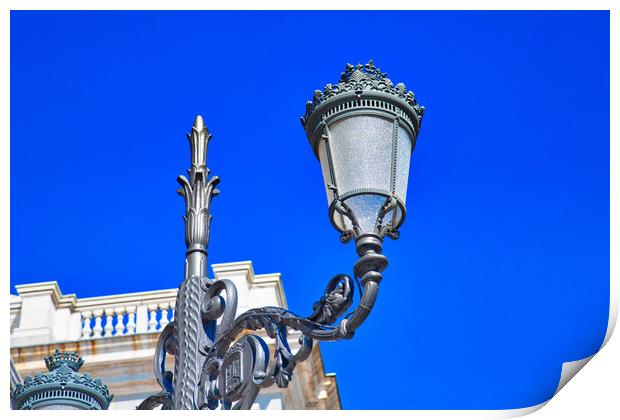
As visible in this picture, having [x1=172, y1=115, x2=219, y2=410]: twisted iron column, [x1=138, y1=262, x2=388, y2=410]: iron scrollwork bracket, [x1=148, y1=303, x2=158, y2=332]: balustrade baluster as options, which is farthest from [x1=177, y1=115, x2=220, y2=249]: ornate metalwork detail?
[x1=148, y1=303, x2=158, y2=332]: balustrade baluster

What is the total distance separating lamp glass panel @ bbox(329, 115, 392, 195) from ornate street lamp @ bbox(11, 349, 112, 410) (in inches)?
92.8

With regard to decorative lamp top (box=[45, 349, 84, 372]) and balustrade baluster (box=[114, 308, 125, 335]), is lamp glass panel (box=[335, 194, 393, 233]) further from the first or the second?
balustrade baluster (box=[114, 308, 125, 335])

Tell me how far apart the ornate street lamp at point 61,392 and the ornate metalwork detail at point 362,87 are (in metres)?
2.22

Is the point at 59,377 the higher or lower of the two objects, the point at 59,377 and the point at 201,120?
the lower

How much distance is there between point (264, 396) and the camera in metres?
18.0

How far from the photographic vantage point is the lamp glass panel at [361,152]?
6.29m

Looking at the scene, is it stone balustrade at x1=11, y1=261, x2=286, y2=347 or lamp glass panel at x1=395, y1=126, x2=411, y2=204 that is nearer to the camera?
lamp glass panel at x1=395, y1=126, x2=411, y2=204

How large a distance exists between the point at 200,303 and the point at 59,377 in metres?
1.36

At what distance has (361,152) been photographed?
21.0 feet

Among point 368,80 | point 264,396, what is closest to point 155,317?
point 264,396

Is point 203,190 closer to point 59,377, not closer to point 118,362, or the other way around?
point 59,377

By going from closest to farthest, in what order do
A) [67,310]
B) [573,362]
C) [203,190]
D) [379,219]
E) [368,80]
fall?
[573,362]
[379,219]
[368,80]
[203,190]
[67,310]

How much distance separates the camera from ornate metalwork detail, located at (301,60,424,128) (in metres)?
6.62

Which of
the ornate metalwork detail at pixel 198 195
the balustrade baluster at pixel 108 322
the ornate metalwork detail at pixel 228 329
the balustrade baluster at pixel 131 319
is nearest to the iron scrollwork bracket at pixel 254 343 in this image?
the ornate metalwork detail at pixel 228 329
